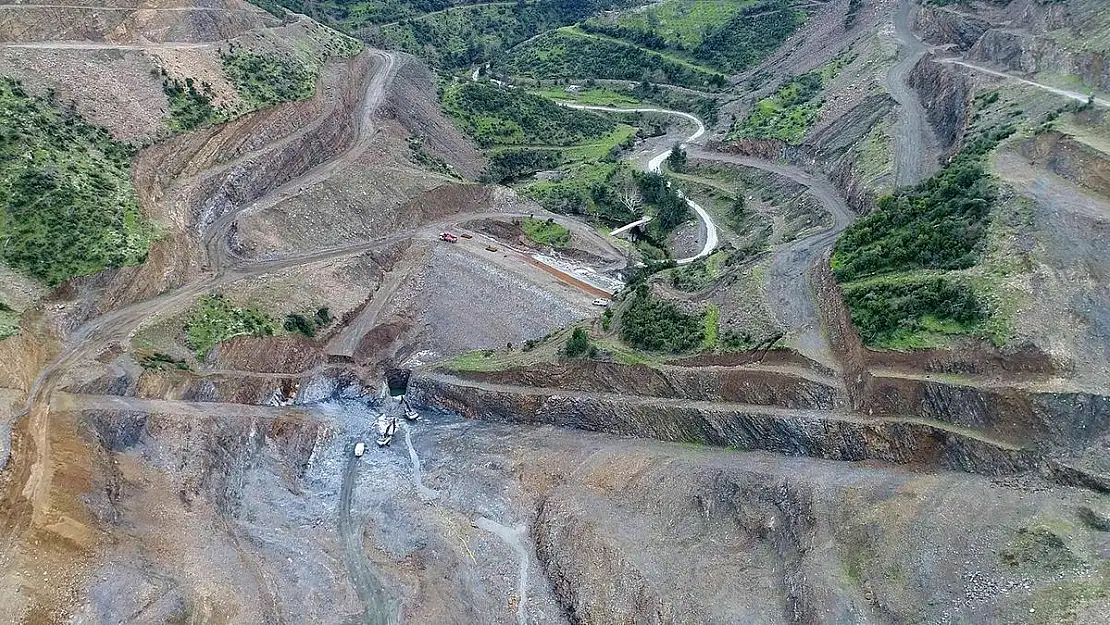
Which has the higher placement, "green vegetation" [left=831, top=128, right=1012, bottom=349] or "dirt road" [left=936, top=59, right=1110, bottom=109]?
"dirt road" [left=936, top=59, right=1110, bottom=109]

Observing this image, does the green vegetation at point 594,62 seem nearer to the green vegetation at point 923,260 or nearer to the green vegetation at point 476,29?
the green vegetation at point 476,29

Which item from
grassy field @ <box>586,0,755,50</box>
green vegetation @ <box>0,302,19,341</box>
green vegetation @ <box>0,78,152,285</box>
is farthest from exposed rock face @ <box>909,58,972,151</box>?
green vegetation @ <box>0,302,19,341</box>

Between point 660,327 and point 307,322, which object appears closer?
point 660,327

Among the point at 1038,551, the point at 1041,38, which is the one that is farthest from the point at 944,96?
the point at 1038,551

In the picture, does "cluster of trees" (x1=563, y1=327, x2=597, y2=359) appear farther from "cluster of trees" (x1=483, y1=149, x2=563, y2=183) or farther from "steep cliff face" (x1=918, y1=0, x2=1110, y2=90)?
"steep cliff face" (x1=918, y1=0, x2=1110, y2=90)

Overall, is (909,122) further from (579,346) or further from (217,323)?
(217,323)

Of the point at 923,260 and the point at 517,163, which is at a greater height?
the point at 923,260
